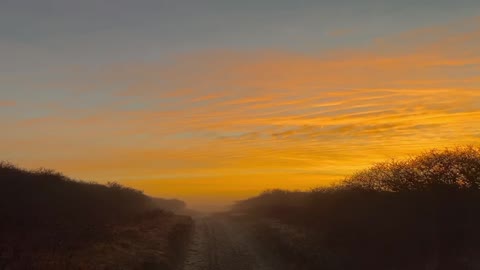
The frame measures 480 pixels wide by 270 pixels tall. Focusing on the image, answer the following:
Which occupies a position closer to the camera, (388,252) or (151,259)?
(388,252)

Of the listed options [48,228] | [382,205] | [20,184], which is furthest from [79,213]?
[382,205]

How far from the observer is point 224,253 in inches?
1011

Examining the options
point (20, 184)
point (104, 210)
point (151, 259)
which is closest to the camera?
point (151, 259)

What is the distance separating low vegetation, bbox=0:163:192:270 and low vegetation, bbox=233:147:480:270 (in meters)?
7.21

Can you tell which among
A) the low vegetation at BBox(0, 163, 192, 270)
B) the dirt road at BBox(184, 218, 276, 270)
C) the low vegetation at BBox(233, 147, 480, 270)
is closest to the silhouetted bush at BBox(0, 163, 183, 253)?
the low vegetation at BBox(0, 163, 192, 270)

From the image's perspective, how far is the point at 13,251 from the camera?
18.8 metres

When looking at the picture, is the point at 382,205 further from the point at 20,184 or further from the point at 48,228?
the point at 20,184

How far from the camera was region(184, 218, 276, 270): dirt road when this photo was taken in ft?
71.3

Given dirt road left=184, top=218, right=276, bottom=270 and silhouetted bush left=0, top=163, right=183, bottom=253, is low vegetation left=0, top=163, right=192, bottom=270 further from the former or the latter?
dirt road left=184, top=218, right=276, bottom=270

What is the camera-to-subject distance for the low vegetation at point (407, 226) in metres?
18.0

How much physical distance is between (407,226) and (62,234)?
1873 centimetres

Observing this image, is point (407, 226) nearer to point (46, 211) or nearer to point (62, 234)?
point (62, 234)

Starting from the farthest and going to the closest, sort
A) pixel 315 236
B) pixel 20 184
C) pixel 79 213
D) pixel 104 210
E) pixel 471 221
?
pixel 104 210 < pixel 79 213 < pixel 20 184 < pixel 315 236 < pixel 471 221

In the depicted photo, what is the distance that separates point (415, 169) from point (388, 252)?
836 cm
